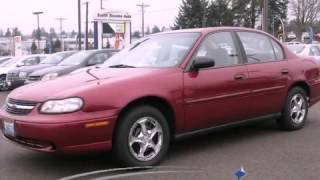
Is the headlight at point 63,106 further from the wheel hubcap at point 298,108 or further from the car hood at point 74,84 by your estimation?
the wheel hubcap at point 298,108

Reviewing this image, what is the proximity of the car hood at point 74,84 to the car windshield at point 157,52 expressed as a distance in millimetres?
299

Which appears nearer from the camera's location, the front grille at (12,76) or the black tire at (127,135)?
the black tire at (127,135)

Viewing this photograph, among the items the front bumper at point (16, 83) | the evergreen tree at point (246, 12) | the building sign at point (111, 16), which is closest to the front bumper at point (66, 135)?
the front bumper at point (16, 83)

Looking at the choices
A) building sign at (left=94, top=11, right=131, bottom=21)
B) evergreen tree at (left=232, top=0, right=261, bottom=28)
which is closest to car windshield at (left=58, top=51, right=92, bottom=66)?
building sign at (left=94, top=11, right=131, bottom=21)

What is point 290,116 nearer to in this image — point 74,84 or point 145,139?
point 145,139

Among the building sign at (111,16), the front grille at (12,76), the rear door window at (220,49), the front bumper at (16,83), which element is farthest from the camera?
the building sign at (111,16)

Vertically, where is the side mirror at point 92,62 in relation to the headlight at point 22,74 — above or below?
above

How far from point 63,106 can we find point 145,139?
3.22 ft

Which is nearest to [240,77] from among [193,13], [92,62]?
[92,62]

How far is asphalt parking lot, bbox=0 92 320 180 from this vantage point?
5289 mm

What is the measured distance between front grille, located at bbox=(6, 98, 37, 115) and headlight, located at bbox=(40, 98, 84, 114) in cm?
19

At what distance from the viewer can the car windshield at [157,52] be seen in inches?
241

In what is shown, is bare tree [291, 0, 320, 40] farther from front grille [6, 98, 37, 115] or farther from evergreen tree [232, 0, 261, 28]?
front grille [6, 98, 37, 115]

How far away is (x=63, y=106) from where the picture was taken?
5.05 metres
